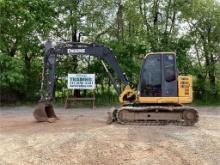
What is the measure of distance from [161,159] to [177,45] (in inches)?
651

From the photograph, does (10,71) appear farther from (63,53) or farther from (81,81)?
(63,53)

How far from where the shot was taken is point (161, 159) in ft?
33.2

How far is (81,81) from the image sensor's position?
22.8 metres

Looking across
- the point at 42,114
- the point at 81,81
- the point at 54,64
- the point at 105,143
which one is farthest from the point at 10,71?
the point at 105,143

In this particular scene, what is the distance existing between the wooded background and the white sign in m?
1.95

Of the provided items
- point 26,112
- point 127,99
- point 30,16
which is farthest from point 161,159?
point 30,16

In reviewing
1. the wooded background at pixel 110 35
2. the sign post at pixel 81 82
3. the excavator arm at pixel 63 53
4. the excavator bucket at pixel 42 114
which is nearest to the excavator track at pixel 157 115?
the excavator arm at pixel 63 53

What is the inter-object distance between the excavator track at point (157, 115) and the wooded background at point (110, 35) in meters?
8.54

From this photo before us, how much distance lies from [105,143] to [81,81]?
11.5 m

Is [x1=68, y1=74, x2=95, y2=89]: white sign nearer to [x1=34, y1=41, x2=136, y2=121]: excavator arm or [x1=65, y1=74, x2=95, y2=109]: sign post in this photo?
[x1=65, y1=74, x2=95, y2=109]: sign post

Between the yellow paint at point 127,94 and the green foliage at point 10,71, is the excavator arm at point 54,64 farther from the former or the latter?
the green foliage at point 10,71

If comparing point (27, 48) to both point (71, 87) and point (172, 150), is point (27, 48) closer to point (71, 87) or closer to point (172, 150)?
point (71, 87)

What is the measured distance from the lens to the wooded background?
2428cm

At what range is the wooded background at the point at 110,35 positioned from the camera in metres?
24.3
